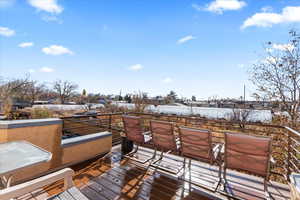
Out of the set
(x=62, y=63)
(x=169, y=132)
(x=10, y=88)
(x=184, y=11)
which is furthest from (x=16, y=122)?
(x=10, y=88)

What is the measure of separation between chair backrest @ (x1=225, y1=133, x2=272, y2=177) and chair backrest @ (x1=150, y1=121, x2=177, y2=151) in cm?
88

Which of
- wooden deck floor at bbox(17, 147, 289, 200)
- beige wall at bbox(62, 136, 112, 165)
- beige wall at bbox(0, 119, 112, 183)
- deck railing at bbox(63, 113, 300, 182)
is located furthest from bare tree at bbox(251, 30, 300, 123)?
beige wall at bbox(0, 119, 112, 183)

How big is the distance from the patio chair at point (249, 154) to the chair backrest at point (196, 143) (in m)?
0.25

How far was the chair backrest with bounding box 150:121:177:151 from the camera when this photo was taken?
267cm

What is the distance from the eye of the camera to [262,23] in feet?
18.7

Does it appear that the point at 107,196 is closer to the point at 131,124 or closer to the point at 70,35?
the point at 131,124

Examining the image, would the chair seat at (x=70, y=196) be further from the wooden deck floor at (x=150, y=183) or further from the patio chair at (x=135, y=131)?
the patio chair at (x=135, y=131)

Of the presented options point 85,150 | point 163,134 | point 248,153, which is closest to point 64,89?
point 85,150

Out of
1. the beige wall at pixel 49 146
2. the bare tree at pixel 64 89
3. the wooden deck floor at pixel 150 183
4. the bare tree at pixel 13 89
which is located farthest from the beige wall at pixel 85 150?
the bare tree at pixel 64 89

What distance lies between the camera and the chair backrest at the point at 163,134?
267 cm

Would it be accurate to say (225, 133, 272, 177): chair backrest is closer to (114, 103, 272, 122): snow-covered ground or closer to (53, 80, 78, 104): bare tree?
(114, 103, 272, 122): snow-covered ground

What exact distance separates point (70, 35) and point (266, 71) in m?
9.40

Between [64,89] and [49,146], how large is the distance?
32.4 meters

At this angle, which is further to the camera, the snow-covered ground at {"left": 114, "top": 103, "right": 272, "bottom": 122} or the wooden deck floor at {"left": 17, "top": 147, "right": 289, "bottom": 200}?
the snow-covered ground at {"left": 114, "top": 103, "right": 272, "bottom": 122}
